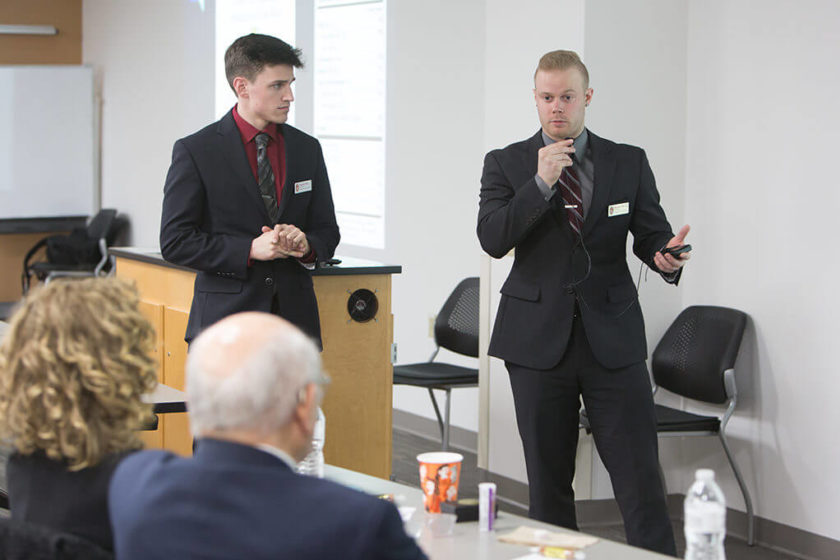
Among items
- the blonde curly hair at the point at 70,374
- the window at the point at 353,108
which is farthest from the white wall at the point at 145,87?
the blonde curly hair at the point at 70,374

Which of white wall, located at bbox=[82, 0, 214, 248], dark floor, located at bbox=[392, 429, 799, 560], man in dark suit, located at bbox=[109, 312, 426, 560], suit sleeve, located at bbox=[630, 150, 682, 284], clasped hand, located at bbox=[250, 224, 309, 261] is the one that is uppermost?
white wall, located at bbox=[82, 0, 214, 248]

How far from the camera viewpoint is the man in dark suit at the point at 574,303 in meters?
3.16

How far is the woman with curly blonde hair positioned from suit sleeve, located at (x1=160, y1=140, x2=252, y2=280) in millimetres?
1677

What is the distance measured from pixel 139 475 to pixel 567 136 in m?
2.05

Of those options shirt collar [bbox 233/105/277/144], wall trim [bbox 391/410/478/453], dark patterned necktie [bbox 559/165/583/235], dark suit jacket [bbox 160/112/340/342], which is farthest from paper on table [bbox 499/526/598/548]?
wall trim [bbox 391/410/478/453]

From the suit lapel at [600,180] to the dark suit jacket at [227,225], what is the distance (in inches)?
36.5

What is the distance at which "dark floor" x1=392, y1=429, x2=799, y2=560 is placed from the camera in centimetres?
423

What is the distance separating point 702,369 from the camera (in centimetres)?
443

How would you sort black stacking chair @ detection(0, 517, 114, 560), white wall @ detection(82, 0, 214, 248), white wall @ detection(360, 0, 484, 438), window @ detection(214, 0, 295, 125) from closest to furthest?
black stacking chair @ detection(0, 517, 114, 560) → white wall @ detection(360, 0, 484, 438) → window @ detection(214, 0, 295, 125) → white wall @ detection(82, 0, 214, 248)

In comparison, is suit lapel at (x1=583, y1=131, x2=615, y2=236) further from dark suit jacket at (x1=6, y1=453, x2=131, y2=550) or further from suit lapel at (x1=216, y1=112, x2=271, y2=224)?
dark suit jacket at (x1=6, y1=453, x2=131, y2=550)

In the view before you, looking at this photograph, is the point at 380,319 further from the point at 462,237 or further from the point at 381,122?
the point at 381,122

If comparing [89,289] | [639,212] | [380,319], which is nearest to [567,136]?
[639,212]

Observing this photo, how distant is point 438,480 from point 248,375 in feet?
2.95

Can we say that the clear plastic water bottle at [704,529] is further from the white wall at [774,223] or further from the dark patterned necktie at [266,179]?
the white wall at [774,223]
